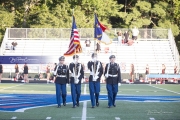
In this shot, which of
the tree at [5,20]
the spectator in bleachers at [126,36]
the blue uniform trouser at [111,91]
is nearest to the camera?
the blue uniform trouser at [111,91]

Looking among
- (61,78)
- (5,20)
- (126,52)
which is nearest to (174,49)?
(126,52)

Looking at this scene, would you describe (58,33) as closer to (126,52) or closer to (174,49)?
(126,52)

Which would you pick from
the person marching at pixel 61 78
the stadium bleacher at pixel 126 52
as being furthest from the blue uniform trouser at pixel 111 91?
the stadium bleacher at pixel 126 52

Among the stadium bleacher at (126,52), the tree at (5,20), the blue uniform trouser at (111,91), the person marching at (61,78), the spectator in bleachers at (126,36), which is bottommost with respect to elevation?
the blue uniform trouser at (111,91)

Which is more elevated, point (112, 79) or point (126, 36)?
point (126, 36)

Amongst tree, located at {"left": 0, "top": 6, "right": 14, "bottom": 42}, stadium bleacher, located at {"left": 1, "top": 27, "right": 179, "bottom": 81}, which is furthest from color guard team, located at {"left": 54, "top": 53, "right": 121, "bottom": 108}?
tree, located at {"left": 0, "top": 6, "right": 14, "bottom": 42}

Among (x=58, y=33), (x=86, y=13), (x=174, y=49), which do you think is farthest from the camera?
(x=86, y=13)

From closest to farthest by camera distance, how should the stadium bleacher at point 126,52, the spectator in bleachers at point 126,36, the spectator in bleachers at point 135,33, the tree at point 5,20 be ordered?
the stadium bleacher at point 126,52 → the spectator in bleachers at point 126,36 → the spectator in bleachers at point 135,33 → the tree at point 5,20

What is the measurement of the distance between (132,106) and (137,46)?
3622 cm

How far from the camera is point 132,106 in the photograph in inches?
800

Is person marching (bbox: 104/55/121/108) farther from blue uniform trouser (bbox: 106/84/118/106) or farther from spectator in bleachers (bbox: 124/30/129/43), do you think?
spectator in bleachers (bbox: 124/30/129/43)

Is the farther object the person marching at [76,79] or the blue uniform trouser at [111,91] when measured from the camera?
the person marching at [76,79]

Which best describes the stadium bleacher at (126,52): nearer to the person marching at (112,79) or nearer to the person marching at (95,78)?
the person marching at (95,78)

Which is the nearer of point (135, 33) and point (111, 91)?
point (111, 91)
